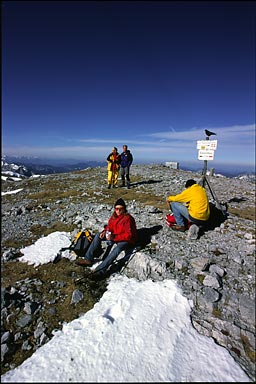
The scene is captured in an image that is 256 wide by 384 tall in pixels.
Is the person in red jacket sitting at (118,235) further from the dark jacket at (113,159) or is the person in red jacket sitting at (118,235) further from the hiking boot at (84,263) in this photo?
the dark jacket at (113,159)

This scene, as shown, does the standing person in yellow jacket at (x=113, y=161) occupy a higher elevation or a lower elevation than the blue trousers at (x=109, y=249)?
higher

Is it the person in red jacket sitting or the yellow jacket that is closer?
the person in red jacket sitting

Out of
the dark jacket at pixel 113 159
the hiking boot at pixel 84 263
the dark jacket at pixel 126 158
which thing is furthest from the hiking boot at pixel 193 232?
the dark jacket at pixel 113 159

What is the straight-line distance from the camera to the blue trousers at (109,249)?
292 inches

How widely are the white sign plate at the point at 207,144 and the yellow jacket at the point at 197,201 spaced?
390cm

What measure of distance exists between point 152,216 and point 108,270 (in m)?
4.41

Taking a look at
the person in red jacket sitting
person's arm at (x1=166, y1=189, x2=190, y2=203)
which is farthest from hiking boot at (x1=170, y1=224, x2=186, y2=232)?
the person in red jacket sitting

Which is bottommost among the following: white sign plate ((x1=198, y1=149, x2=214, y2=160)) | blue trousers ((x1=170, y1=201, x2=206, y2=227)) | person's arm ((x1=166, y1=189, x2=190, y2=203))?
blue trousers ((x1=170, y1=201, x2=206, y2=227))

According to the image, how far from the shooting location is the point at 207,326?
541 centimetres

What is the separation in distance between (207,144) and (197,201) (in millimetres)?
4543

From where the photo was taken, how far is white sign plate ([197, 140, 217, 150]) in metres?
11.4

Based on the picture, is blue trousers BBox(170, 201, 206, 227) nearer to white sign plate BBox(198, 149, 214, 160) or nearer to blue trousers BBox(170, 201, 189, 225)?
blue trousers BBox(170, 201, 189, 225)

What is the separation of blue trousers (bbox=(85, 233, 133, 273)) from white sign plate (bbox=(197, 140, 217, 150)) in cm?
703

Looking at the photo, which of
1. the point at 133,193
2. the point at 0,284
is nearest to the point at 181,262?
the point at 0,284
